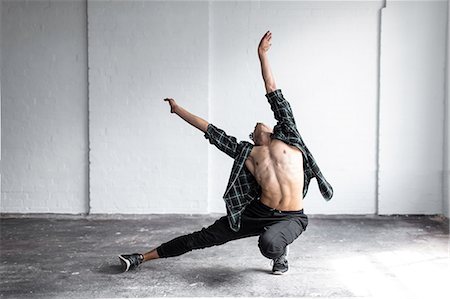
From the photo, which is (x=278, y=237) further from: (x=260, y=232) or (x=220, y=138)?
(x=220, y=138)

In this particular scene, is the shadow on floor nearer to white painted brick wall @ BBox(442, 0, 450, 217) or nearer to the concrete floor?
the concrete floor

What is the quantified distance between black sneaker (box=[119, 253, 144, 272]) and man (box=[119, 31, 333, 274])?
0.48 m

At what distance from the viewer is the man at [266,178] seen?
487 cm

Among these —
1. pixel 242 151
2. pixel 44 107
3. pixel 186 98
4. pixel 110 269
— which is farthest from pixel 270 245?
pixel 44 107

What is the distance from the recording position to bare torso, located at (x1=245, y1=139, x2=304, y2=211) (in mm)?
4855

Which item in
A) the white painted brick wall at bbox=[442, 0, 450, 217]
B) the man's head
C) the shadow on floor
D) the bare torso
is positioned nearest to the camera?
the bare torso

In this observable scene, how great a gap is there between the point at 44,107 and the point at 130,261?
3367 mm

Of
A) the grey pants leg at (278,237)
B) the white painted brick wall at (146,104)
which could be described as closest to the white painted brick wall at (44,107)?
the white painted brick wall at (146,104)

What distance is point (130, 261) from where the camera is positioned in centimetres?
511

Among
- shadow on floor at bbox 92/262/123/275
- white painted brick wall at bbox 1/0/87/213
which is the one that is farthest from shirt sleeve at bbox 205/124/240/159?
white painted brick wall at bbox 1/0/87/213

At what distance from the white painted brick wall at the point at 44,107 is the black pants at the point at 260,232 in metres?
3.10

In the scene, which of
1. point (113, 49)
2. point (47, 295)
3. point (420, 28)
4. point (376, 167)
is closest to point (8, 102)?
point (113, 49)

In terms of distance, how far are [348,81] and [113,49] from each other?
2.96 metres

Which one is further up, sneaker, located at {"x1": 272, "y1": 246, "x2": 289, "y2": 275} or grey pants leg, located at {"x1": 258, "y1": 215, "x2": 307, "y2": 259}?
grey pants leg, located at {"x1": 258, "y1": 215, "x2": 307, "y2": 259}
